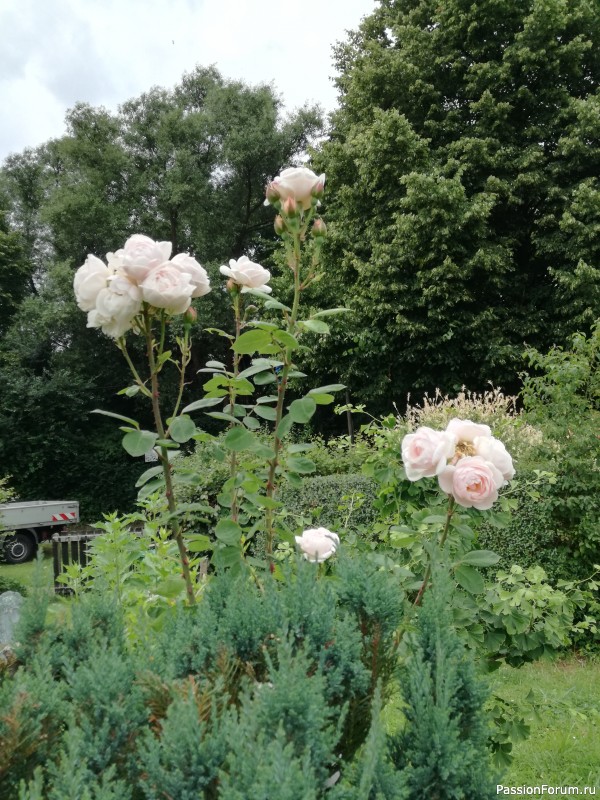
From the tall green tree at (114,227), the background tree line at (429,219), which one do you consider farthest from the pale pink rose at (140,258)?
the tall green tree at (114,227)

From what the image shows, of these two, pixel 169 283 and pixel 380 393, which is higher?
pixel 380 393

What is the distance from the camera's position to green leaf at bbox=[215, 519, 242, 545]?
5.64 feet

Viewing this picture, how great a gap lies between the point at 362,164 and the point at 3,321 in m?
13.7


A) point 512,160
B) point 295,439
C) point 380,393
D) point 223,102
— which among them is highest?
point 223,102

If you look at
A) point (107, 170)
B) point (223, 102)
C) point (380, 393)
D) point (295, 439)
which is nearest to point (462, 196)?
point (380, 393)

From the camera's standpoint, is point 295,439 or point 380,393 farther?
point 380,393

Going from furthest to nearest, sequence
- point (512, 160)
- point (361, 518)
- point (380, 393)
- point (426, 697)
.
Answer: point (380, 393), point (512, 160), point (361, 518), point (426, 697)

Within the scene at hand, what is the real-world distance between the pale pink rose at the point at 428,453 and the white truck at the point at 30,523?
1402cm

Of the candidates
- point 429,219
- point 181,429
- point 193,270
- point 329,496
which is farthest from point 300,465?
point 429,219

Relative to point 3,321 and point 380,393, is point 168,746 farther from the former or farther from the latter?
point 3,321

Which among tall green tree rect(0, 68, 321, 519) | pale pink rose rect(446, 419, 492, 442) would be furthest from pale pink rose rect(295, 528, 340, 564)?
tall green tree rect(0, 68, 321, 519)

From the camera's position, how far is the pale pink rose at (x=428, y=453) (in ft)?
5.52

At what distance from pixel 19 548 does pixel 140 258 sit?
14598 millimetres

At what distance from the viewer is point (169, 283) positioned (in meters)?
1.57
